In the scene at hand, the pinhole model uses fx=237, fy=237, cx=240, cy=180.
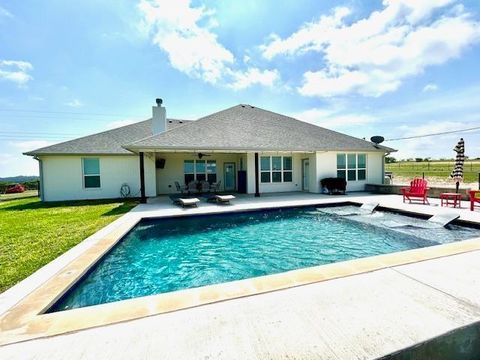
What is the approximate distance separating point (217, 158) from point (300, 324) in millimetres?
15037

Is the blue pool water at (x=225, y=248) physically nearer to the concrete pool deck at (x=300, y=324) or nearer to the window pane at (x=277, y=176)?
the concrete pool deck at (x=300, y=324)

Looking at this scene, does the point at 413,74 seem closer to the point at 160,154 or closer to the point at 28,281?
the point at 160,154

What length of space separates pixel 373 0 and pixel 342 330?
1220 cm

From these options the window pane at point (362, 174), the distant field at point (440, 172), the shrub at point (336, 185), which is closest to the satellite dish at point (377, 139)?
the window pane at point (362, 174)

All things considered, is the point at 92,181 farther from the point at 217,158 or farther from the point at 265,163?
the point at 265,163

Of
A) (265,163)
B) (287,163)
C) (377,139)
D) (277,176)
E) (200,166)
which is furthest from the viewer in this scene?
(200,166)

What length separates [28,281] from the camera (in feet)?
12.0

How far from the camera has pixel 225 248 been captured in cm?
631

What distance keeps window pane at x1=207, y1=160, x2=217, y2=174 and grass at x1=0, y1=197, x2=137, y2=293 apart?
7662mm

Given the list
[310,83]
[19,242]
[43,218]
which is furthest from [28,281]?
[310,83]

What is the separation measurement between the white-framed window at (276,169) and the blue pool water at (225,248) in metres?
6.19

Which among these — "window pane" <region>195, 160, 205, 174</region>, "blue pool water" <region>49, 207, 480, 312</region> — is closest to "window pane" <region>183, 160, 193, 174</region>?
"window pane" <region>195, 160, 205, 174</region>

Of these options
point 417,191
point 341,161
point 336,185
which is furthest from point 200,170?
point 417,191

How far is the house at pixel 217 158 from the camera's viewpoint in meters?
13.2
